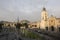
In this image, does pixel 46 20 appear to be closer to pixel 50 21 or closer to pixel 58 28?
pixel 50 21

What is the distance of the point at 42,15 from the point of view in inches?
3059

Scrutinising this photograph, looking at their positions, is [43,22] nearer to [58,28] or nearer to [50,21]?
[50,21]

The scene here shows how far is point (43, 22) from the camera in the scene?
3036 inches

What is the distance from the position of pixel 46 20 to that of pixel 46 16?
225 centimetres

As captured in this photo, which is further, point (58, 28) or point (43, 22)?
point (43, 22)

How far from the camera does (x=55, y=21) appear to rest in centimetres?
7506

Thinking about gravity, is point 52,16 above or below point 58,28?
above

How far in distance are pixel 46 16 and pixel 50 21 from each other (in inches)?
134

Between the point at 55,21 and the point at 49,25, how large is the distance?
3.10 meters

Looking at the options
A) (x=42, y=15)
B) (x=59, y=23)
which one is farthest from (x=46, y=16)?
(x=59, y=23)

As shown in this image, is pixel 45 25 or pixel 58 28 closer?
pixel 58 28

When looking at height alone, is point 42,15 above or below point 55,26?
above

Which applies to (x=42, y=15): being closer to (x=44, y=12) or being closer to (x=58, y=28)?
(x=44, y=12)

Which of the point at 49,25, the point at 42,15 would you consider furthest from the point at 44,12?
the point at 49,25
